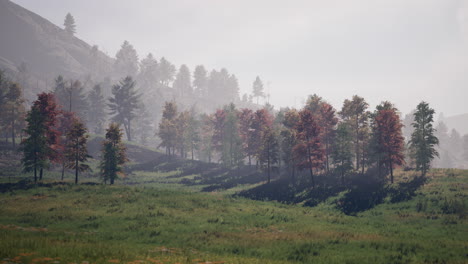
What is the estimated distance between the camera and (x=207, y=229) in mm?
20578

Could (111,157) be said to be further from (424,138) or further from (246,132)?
(424,138)

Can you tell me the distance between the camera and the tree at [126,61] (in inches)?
7279

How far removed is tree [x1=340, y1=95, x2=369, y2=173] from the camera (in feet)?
166

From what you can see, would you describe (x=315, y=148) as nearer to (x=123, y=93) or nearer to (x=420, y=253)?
(x=420, y=253)

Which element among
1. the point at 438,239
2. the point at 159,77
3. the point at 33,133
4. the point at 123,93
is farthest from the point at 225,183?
the point at 159,77

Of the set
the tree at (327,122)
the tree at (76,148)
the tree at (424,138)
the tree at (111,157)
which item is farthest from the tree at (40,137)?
the tree at (424,138)

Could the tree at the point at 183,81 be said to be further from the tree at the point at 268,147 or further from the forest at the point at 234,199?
the tree at the point at 268,147

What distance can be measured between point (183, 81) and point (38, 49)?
Result: 3809 inches

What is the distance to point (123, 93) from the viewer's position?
87.2m

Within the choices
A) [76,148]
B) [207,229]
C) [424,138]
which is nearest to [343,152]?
[424,138]

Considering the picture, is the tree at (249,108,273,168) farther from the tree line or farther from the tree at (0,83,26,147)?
the tree at (0,83,26,147)

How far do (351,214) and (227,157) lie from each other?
4331 cm

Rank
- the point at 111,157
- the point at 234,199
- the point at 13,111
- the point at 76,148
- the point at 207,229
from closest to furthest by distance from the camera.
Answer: the point at 207,229 → the point at 234,199 → the point at 76,148 → the point at 111,157 → the point at 13,111

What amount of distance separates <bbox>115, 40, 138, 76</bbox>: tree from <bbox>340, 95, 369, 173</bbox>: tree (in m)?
164
